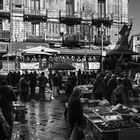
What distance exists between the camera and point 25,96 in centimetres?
1556

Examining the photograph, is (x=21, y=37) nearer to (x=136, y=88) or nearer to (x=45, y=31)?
(x=45, y=31)

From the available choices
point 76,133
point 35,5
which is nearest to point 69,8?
point 35,5

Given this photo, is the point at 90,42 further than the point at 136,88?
Yes

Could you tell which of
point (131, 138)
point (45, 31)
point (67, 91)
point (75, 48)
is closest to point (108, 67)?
point (75, 48)

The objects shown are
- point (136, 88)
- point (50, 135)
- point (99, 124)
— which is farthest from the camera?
point (136, 88)

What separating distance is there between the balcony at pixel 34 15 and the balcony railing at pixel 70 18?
2187 mm

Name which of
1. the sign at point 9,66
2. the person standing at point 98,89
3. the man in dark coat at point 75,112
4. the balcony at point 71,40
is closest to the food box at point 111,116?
the man in dark coat at point 75,112

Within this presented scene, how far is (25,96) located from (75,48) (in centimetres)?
2013

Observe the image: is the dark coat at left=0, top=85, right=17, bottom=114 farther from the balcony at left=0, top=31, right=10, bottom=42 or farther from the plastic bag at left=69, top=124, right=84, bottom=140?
the balcony at left=0, top=31, right=10, bottom=42

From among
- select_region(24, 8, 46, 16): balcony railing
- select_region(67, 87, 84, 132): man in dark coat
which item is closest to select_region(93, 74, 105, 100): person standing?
select_region(67, 87, 84, 132): man in dark coat

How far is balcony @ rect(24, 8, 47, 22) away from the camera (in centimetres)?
3488

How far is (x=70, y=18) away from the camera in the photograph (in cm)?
3656

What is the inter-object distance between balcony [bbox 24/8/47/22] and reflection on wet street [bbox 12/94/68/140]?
22342mm

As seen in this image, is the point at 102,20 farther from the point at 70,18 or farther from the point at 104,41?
the point at 70,18
